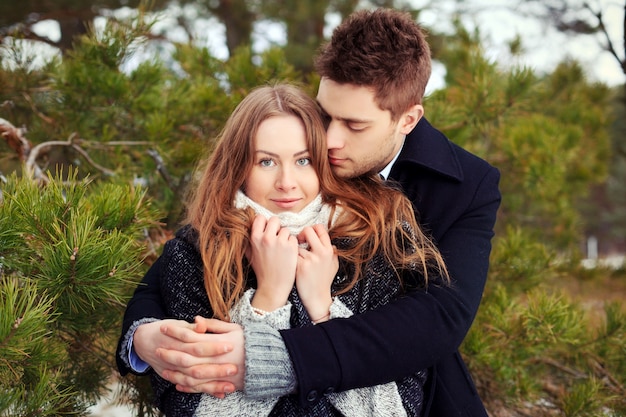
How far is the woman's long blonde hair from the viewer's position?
1360 millimetres

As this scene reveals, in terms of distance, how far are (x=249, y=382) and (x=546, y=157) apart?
2.18 m

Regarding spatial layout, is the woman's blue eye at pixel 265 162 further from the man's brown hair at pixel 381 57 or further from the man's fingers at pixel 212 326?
the man's fingers at pixel 212 326

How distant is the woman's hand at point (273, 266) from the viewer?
1271 mm

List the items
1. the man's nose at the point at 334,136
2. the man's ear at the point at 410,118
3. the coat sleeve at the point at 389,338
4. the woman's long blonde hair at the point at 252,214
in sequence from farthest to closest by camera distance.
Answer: the man's ear at the point at 410,118, the man's nose at the point at 334,136, the woman's long blonde hair at the point at 252,214, the coat sleeve at the point at 389,338

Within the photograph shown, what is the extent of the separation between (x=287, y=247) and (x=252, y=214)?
0.17 metres

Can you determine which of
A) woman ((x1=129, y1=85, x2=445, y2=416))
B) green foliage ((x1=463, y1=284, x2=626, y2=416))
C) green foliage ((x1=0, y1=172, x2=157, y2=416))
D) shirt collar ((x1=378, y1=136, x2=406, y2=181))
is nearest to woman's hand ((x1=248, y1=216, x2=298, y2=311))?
woman ((x1=129, y1=85, x2=445, y2=416))

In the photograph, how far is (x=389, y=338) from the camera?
1.25 metres

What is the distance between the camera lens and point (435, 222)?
1562 mm

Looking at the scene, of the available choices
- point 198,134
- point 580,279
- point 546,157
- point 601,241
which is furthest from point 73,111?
point 601,241

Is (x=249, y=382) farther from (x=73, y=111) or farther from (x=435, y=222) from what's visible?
(x=73, y=111)

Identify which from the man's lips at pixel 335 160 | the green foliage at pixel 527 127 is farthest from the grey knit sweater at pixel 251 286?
the green foliage at pixel 527 127

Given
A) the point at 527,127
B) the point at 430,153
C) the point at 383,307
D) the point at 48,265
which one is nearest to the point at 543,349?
the point at 430,153

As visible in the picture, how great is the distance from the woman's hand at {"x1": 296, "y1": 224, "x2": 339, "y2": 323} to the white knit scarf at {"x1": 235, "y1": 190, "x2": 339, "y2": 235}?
9cm

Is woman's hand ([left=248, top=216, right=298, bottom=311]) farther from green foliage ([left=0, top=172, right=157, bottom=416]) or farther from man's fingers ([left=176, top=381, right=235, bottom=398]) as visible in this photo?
green foliage ([left=0, top=172, right=157, bottom=416])
